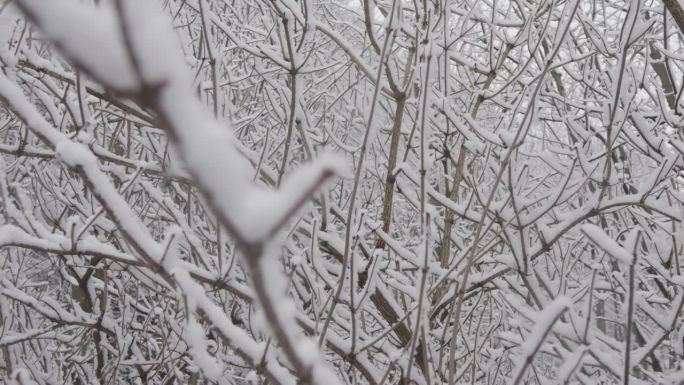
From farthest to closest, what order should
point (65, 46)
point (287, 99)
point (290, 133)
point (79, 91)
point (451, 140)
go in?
1. point (451, 140)
2. point (287, 99)
3. point (290, 133)
4. point (79, 91)
5. point (65, 46)

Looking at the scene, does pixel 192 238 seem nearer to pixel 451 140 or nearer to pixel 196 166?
pixel 196 166

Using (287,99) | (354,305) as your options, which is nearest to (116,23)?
(354,305)

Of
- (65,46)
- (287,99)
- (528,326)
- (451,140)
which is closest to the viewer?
(65,46)

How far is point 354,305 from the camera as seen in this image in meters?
1.65

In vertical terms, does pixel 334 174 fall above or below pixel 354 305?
below

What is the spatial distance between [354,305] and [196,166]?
4.63 ft

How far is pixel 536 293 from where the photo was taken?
2.19 metres

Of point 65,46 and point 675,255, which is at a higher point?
point 675,255

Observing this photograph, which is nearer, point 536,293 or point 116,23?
point 116,23

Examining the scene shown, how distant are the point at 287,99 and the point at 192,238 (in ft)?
4.46

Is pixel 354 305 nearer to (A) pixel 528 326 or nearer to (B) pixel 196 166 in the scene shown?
(A) pixel 528 326

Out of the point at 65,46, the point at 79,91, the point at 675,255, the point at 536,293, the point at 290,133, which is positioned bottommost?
the point at 65,46

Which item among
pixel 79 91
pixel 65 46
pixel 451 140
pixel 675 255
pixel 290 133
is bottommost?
pixel 65 46

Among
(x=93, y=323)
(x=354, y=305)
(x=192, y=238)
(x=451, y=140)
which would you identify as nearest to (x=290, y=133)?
(x=192, y=238)
